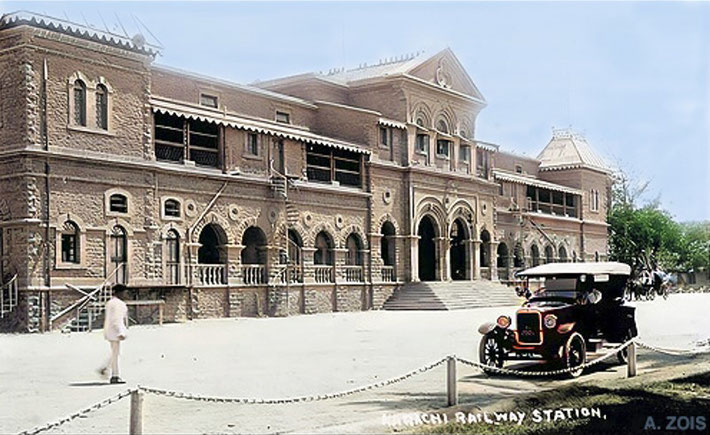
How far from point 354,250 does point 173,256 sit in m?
10.8

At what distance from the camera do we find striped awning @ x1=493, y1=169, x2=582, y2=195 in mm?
51188

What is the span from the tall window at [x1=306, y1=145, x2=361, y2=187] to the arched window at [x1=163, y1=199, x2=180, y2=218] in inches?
299

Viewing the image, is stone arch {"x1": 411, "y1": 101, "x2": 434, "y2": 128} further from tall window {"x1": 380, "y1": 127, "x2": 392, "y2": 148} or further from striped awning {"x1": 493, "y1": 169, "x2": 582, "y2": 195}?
striped awning {"x1": 493, "y1": 169, "x2": 582, "y2": 195}

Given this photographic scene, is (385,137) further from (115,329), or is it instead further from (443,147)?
(115,329)

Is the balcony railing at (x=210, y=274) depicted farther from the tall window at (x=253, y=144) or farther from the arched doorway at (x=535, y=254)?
the arched doorway at (x=535, y=254)

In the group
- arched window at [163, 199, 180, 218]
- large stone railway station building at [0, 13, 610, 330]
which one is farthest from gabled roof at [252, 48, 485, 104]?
arched window at [163, 199, 180, 218]

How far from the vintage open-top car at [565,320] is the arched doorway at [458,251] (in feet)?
91.7

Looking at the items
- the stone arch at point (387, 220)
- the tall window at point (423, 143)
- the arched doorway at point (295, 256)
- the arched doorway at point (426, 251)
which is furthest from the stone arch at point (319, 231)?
the arched doorway at point (426, 251)

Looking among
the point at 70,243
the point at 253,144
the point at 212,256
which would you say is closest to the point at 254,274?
the point at 212,256

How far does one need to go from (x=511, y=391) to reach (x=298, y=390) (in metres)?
3.10

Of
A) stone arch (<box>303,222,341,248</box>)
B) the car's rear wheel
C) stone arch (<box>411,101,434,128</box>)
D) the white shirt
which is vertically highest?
stone arch (<box>411,101,434,128</box>)

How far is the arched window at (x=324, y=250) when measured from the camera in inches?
1467

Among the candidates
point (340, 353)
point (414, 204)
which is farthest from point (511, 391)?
point (414, 204)

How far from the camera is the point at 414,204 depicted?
137ft
